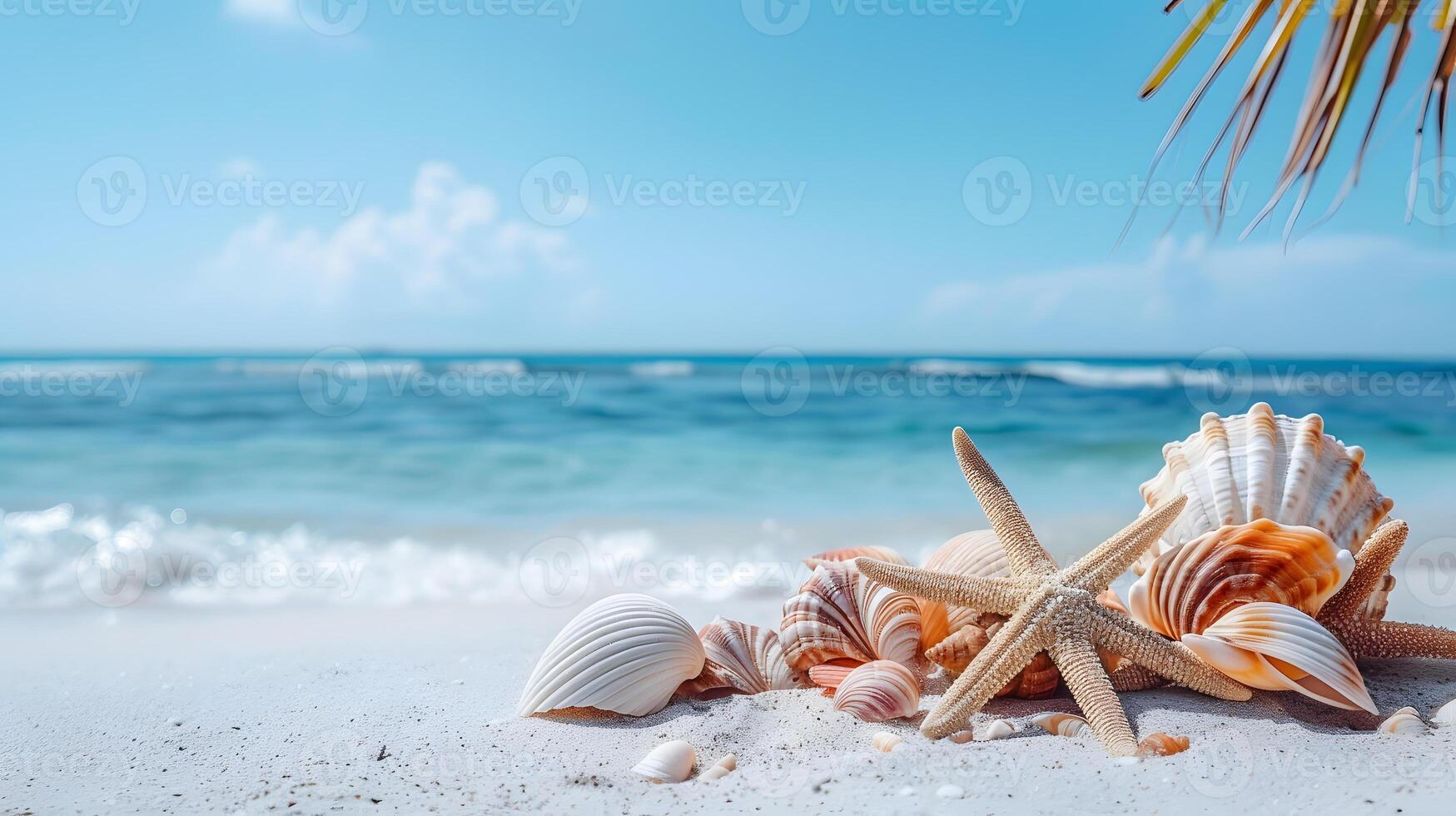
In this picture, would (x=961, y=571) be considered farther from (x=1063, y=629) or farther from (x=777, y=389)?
(x=777, y=389)

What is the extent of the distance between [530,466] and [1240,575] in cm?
881

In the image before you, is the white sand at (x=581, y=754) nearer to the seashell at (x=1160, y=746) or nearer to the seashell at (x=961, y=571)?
the seashell at (x=1160, y=746)

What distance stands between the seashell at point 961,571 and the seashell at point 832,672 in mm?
260

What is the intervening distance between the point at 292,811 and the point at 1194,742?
2277 mm

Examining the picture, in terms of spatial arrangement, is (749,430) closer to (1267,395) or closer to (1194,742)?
(1194,742)

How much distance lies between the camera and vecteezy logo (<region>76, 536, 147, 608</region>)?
4.45 meters

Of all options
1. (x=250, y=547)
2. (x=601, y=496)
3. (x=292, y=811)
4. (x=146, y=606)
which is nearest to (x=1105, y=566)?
(x=292, y=811)

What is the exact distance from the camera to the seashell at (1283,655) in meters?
2.24

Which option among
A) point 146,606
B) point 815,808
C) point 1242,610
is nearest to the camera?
point 815,808

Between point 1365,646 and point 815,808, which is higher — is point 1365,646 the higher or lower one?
the lower one

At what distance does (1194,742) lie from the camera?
219cm

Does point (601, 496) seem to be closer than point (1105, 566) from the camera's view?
No
